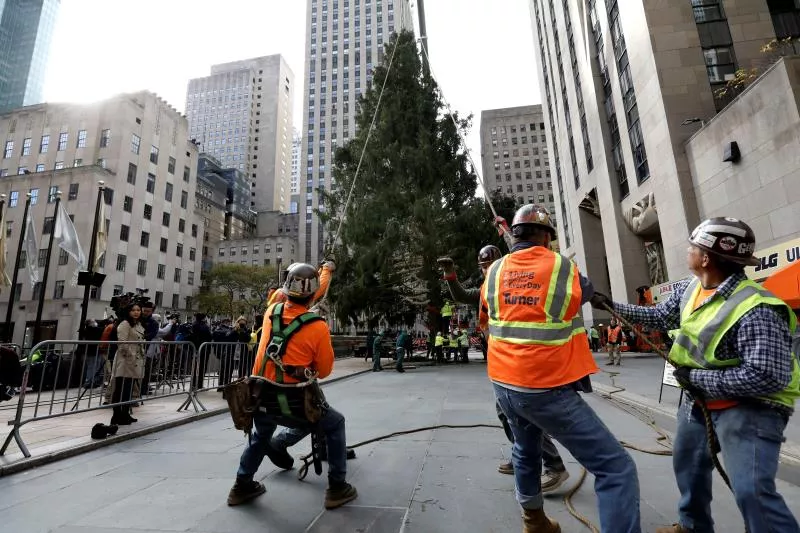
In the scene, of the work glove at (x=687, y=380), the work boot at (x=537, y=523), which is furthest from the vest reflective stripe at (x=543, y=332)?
the work boot at (x=537, y=523)

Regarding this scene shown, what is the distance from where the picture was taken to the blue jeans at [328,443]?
10.3 ft

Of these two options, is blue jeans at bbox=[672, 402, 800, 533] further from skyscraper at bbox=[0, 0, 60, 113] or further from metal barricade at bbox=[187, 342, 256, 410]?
skyscraper at bbox=[0, 0, 60, 113]

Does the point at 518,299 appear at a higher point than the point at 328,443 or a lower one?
higher

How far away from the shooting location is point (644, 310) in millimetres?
2684

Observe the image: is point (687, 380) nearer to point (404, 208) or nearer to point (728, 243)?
point (728, 243)

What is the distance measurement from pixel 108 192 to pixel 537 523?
47722mm

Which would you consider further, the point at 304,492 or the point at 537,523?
the point at 304,492

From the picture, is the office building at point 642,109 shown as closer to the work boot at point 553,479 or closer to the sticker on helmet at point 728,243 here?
the work boot at point 553,479

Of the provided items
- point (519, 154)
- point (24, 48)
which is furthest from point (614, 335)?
point (24, 48)

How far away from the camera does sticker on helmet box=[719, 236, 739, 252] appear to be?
211cm

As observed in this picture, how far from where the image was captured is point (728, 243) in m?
2.12

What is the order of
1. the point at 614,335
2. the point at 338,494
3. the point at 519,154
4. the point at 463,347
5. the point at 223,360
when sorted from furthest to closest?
the point at 519,154
the point at 463,347
the point at 614,335
the point at 223,360
the point at 338,494

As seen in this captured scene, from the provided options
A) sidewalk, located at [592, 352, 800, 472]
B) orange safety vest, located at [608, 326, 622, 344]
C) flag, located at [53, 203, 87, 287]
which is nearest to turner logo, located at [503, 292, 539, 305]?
sidewalk, located at [592, 352, 800, 472]

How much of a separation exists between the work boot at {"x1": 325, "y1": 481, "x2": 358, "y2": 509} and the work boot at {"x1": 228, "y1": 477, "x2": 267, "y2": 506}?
23.2 inches
